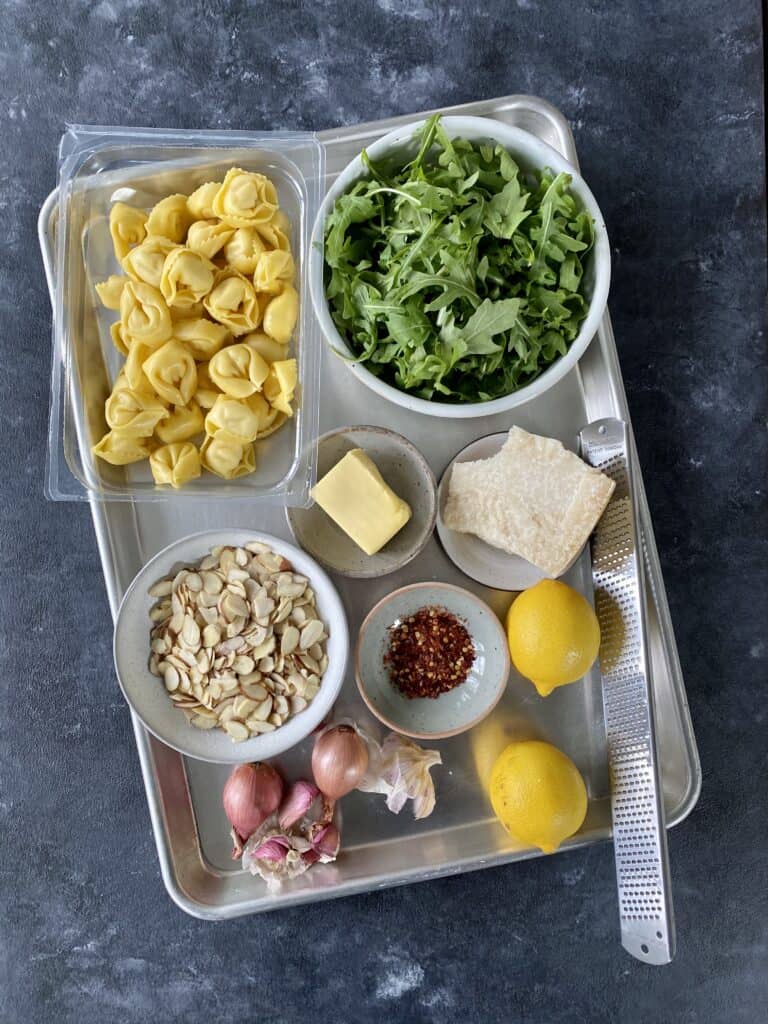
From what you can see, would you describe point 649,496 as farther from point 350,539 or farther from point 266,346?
point 266,346

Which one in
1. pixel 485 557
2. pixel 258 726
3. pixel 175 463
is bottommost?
pixel 258 726

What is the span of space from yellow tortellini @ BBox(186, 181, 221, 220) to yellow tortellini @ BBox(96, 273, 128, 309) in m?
0.14

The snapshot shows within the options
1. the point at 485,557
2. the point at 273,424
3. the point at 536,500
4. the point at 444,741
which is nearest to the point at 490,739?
the point at 444,741

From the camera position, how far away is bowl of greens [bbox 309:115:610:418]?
1.11 m

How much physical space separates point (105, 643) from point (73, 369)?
0.51 m

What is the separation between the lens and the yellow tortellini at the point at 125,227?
1160 mm

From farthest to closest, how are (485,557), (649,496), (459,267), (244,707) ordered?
(649,496) < (485,557) < (244,707) < (459,267)

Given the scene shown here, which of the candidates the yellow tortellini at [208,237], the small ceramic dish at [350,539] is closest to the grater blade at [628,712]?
the small ceramic dish at [350,539]

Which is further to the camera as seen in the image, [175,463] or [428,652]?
[428,652]

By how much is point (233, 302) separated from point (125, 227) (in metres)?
0.19

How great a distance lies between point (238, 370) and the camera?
1163 mm

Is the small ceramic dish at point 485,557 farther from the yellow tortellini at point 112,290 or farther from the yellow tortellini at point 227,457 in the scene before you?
the yellow tortellini at point 112,290

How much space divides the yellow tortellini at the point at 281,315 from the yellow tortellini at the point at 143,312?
5.5 inches

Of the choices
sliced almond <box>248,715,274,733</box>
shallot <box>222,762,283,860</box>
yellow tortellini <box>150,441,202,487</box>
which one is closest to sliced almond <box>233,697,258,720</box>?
sliced almond <box>248,715,274,733</box>
